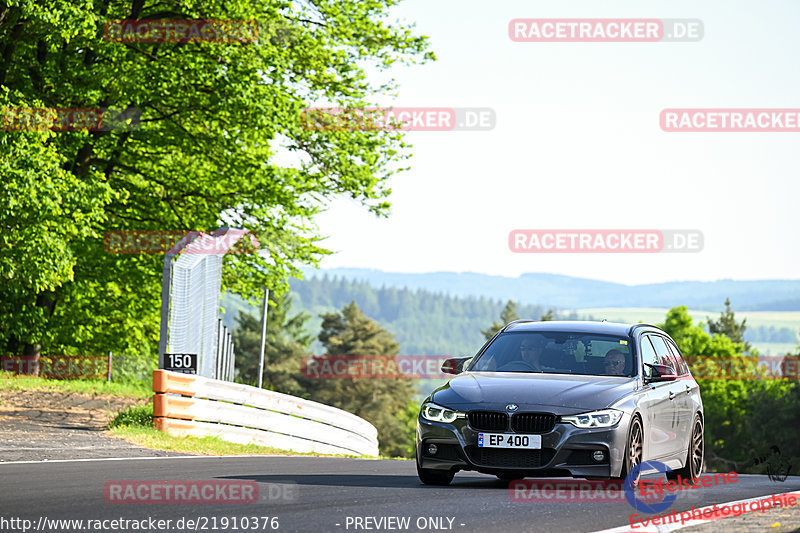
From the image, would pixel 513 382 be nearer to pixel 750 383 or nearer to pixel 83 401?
pixel 83 401

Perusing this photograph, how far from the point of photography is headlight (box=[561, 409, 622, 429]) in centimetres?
970

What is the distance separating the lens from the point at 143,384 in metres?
31.8

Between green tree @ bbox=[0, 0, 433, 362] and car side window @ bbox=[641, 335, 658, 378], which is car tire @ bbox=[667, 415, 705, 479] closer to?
car side window @ bbox=[641, 335, 658, 378]

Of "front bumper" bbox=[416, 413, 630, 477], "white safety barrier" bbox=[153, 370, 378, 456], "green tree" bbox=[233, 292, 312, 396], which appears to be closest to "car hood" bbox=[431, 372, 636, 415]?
"front bumper" bbox=[416, 413, 630, 477]

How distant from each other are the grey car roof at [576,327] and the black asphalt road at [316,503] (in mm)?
1679

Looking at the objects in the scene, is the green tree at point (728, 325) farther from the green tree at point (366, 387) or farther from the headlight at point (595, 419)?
the headlight at point (595, 419)

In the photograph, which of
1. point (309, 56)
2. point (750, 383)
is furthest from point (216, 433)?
point (750, 383)

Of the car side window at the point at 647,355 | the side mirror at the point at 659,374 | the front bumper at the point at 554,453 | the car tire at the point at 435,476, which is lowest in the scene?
the car tire at the point at 435,476

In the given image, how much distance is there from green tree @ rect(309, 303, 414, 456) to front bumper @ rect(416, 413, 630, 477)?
3639 inches

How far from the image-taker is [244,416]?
1873 cm

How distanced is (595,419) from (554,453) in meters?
0.49

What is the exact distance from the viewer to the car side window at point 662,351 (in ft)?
40.3

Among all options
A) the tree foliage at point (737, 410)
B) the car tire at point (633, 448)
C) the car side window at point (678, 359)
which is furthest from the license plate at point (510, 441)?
the tree foliage at point (737, 410)

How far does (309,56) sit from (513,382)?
17635 millimetres
